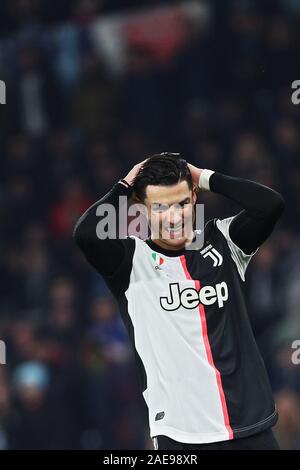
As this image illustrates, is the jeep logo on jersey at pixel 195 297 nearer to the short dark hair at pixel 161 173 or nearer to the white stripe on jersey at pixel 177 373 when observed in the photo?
the white stripe on jersey at pixel 177 373

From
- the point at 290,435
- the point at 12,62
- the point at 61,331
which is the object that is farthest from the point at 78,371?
the point at 12,62

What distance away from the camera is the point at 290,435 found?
685 centimetres

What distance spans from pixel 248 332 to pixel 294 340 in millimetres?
4244

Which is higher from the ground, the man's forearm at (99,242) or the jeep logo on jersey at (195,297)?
the man's forearm at (99,242)

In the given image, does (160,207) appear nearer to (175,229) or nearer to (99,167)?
(175,229)

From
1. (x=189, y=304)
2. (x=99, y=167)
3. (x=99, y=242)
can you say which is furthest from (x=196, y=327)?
(x=99, y=167)

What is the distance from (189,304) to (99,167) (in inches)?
255

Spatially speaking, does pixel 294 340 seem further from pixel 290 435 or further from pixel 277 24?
pixel 277 24

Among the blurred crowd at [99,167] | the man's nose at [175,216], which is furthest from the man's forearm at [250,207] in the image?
the blurred crowd at [99,167]

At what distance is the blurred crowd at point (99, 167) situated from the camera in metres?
8.74

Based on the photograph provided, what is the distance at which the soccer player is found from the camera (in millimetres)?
4422

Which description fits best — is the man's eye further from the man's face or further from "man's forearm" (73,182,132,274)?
"man's forearm" (73,182,132,274)

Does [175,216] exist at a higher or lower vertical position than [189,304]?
higher

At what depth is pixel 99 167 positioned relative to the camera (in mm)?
10875
